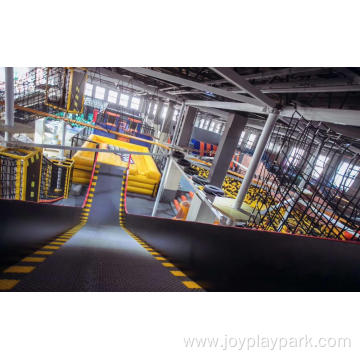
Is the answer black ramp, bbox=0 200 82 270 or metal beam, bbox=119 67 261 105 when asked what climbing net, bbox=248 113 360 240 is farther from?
black ramp, bbox=0 200 82 270

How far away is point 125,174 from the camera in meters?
8.66

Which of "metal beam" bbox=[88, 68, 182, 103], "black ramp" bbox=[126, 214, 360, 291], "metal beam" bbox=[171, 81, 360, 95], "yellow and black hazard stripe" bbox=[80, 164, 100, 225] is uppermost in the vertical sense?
"metal beam" bbox=[171, 81, 360, 95]

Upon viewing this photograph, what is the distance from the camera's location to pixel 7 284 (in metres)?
1.30

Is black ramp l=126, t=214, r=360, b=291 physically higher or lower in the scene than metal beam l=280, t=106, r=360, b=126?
lower

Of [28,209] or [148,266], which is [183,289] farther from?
[28,209]

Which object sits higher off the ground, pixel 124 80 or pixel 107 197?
pixel 124 80

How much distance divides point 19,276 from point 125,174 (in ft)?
24.2

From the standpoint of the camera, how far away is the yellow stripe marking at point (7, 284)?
126 cm

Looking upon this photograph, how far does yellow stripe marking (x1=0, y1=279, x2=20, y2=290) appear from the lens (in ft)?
4.13

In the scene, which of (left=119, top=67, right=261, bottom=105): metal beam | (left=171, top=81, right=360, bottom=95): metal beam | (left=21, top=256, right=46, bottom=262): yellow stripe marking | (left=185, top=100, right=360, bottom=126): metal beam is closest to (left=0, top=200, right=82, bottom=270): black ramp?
(left=21, top=256, right=46, bottom=262): yellow stripe marking

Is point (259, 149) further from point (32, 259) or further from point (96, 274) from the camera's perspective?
point (32, 259)

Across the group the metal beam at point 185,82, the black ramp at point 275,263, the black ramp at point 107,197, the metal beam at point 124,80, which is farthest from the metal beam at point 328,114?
the black ramp at point 107,197


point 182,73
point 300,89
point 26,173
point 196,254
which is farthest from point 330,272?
point 182,73

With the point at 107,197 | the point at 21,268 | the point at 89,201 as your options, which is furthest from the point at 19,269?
the point at 107,197
